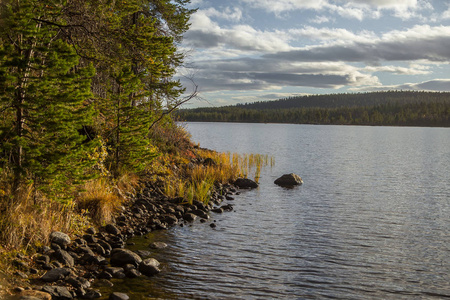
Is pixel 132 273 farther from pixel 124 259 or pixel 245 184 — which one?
pixel 245 184

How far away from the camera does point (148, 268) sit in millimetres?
9438

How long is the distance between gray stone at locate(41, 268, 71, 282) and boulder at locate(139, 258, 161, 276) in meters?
1.73

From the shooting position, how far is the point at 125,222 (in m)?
12.8

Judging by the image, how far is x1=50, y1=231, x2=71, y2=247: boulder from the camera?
9531 millimetres

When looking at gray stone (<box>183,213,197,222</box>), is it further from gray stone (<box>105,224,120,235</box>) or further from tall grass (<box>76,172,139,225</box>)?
gray stone (<box>105,224,120,235</box>)

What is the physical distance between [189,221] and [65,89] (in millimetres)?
7199

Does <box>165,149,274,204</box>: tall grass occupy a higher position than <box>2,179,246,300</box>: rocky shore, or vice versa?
<box>165,149,274,204</box>: tall grass

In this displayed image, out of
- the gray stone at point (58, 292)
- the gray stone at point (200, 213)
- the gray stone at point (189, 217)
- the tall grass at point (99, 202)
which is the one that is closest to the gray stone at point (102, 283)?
the gray stone at point (58, 292)

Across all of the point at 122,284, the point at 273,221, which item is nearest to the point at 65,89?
the point at 122,284

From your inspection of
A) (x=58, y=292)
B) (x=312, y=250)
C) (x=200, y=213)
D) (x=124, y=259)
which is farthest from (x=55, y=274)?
(x=200, y=213)

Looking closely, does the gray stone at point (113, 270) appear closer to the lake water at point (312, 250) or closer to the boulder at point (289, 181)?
the lake water at point (312, 250)

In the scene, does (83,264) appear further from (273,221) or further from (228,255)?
(273,221)

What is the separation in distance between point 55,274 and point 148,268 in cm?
215

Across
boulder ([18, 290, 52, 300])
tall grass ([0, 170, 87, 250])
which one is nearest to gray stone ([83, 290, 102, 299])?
boulder ([18, 290, 52, 300])
